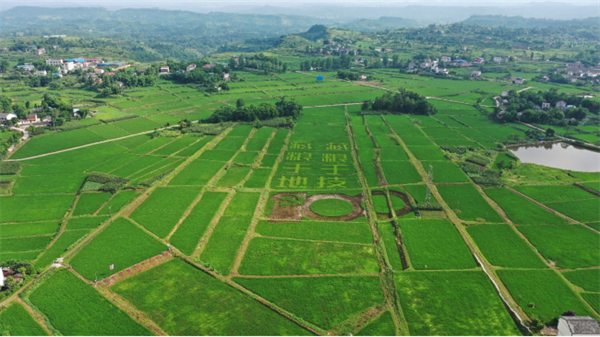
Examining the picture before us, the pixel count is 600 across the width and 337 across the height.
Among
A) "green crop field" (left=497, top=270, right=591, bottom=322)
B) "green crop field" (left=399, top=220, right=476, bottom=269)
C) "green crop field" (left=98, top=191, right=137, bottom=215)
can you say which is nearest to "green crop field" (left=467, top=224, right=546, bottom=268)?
"green crop field" (left=497, top=270, right=591, bottom=322)

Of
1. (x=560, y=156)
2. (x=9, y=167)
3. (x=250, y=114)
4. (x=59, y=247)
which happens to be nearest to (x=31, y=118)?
(x=9, y=167)

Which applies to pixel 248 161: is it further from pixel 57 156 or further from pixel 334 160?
pixel 57 156

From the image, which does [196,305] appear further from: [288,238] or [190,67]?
[190,67]

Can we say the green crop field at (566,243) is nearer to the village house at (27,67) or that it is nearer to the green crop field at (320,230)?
the green crop field at (320,230)

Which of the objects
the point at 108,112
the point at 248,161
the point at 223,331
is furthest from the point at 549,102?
the point at 108,112

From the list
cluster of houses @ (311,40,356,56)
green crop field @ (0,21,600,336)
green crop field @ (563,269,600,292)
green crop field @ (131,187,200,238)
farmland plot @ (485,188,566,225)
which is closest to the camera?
green crop field @ (0,21,600,336)

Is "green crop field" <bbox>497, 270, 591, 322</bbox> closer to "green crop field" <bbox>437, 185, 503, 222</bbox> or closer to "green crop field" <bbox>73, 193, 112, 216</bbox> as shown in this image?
"green crop field" <bbox>437, 185, 503, 222</bbox>
